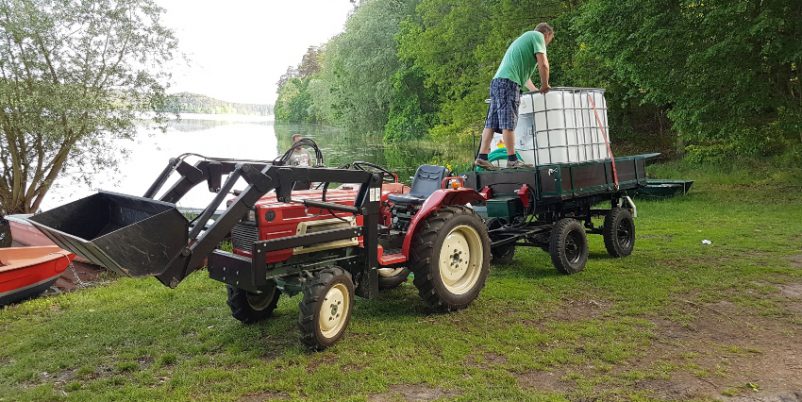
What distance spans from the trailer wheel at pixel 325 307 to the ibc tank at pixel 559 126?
332 centimetres

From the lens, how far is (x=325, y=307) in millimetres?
4574

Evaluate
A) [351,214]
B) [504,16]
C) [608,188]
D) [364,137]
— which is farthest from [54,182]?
[364,137]

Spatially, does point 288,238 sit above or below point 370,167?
below

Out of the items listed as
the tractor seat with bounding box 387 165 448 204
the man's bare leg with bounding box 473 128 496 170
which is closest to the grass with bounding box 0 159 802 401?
the tractor seat with bounding box 387 165 448 204

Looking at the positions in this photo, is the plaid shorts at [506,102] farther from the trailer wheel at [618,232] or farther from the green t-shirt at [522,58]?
the trailer wheel at [618,232]

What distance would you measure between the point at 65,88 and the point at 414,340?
34.7 feet

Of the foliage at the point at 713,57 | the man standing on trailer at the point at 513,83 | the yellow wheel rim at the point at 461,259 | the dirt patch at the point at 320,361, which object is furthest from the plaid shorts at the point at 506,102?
the foliage at the point at 713,57

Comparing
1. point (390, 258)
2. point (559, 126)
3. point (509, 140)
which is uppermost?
point (559, 126)

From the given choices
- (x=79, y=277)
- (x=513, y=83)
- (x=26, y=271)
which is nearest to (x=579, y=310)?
(x=513, y=83)

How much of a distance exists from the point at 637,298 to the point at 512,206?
1.67 meters

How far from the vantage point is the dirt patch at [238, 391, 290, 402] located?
3793 millimetres

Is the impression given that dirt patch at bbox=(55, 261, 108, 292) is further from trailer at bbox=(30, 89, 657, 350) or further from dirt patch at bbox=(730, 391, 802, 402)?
dirt patch at bbox=(730, 391, 802, 402)

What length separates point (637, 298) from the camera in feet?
19.3

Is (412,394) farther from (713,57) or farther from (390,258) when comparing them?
(713,57)
